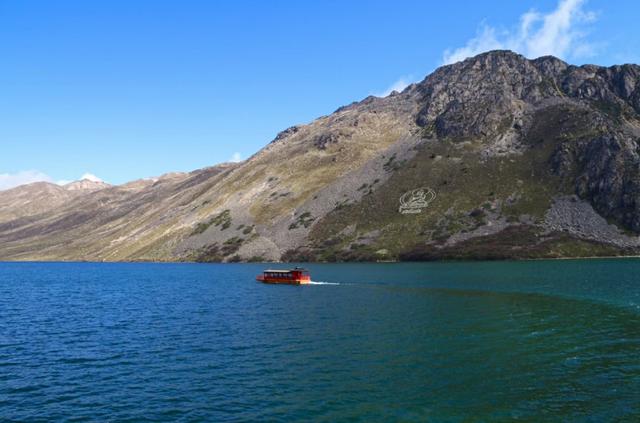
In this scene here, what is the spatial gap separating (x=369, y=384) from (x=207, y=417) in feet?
42.3

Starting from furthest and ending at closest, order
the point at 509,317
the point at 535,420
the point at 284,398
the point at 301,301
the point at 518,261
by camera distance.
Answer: the point at 518,261, the point at 301,301, the point at 509,317, the point at 284,398, the point at 535,420

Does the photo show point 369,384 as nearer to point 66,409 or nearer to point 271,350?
point 271,350

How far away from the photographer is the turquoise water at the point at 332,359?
34094 millimetres

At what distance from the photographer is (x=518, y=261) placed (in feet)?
606

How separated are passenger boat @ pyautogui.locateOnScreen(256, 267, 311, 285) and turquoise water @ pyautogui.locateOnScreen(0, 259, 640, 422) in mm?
36914

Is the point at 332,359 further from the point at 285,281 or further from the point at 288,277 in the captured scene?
the point at 288,277

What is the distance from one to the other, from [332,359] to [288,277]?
286 feet

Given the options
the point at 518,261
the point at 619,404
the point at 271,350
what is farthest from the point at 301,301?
the point at 518,261

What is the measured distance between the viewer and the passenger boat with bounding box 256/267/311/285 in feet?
430

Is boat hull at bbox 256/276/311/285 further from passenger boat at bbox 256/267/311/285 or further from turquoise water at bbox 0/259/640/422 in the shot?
turquoise water at bbox 0/259/640/422

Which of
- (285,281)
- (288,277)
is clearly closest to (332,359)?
(285,281)

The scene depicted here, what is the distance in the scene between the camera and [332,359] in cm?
4728

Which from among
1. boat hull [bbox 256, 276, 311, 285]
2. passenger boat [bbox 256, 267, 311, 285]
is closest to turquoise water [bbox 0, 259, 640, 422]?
boat hull [bbox 256, 276, 311, 285]

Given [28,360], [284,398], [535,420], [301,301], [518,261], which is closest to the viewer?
[535,420]
